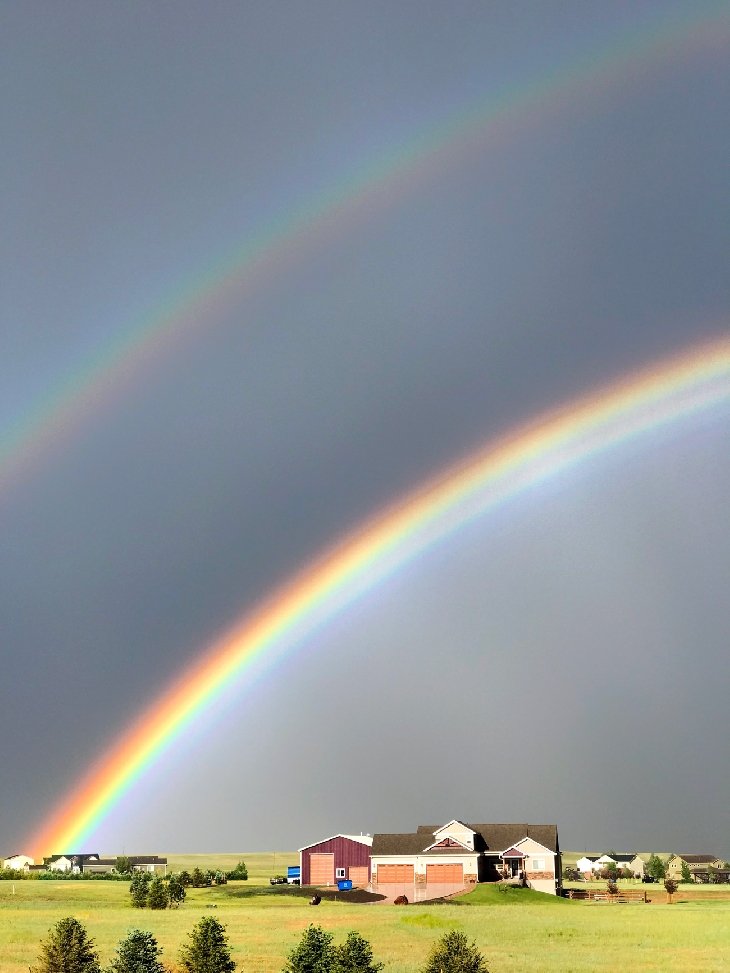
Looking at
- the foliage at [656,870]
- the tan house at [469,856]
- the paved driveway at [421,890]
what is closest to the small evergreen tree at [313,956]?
the paved driveway at [421,890]

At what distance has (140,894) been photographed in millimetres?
76500

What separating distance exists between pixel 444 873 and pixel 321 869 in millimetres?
14046

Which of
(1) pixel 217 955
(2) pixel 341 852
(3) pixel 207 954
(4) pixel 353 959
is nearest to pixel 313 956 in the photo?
(4) pixel 353 959

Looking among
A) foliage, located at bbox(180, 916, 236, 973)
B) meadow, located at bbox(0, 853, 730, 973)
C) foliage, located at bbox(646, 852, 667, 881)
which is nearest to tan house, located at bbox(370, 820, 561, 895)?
meadow, located at bbox(0, 853, 730, 973)

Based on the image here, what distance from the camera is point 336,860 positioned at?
353 feet

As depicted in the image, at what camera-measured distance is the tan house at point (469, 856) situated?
331ft

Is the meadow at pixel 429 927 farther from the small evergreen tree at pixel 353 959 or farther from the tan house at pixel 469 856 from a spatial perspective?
the tan house at pixel 469 856

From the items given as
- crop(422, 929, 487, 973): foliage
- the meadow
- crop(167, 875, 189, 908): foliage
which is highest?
crop(422, 929, 487, 973): foliage

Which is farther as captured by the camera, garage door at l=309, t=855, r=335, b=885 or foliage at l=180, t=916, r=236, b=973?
garage door at l=309, t=855, r=335, b=885

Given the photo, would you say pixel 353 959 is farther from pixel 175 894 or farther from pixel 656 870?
pixel 656 870

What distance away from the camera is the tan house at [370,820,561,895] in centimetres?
10081

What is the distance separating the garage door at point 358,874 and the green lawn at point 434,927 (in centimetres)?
2123

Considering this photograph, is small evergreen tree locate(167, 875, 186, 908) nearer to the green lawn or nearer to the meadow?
the meadow

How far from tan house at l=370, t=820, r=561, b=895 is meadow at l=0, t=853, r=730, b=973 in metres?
12.8
